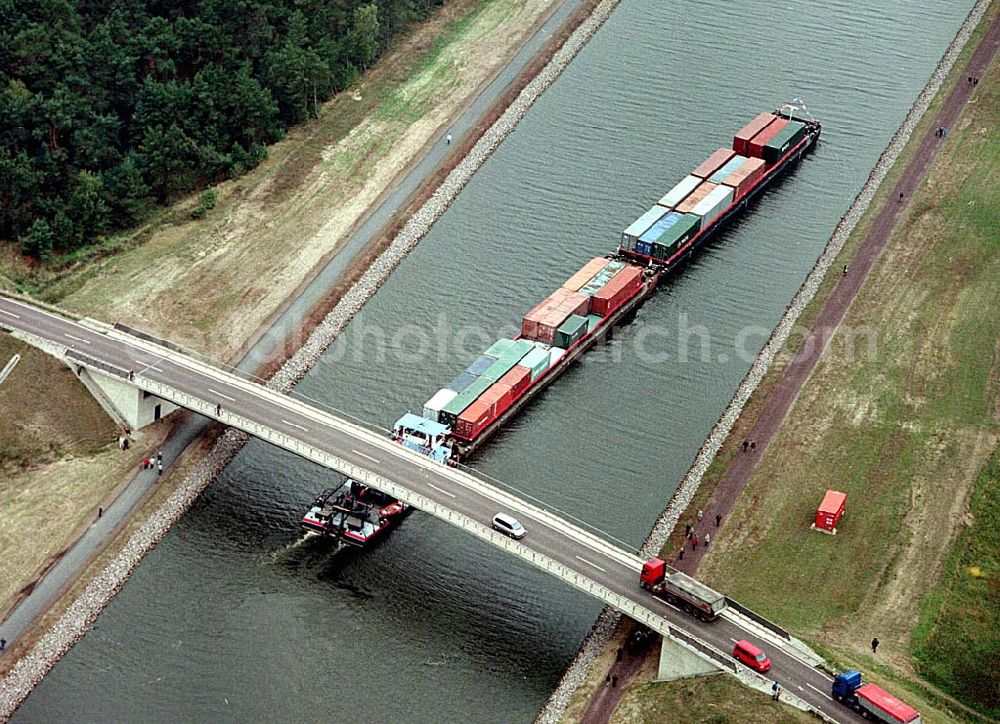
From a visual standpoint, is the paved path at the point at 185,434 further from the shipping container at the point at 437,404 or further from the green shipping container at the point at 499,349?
the green shipping container at the point at 499,349

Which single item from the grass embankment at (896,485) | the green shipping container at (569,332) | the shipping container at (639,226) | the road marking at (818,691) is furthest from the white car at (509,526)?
the shipping container at (639,226)

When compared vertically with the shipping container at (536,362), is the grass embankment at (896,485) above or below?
below

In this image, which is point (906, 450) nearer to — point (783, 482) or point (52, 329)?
point (783, 482)

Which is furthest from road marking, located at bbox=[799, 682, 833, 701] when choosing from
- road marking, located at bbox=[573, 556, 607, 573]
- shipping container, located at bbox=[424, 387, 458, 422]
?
shipping container, located at bbox=[424, 387, 458, 422]

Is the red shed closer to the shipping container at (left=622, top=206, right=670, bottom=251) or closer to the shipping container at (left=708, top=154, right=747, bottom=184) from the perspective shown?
the shipping container at (left=622, top=206, right=670, bottom=251)

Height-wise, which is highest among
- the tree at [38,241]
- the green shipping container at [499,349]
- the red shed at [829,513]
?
the tree at [38,241]

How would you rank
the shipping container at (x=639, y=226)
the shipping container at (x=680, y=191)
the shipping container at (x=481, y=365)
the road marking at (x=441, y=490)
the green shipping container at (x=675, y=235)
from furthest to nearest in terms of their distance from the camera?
the shipping container at (x=680, y=191)
the shipping container at (x=639, y=226)
the green shipping container at (x=675, y=235)
the shipping container at (x=481, y=365)
the road marking at (x=441, y=490)
